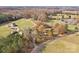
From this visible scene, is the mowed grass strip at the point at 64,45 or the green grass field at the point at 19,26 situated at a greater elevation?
the green grass field at the point at 19,26

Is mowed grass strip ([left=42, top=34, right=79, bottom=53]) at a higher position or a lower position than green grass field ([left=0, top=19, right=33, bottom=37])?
lower

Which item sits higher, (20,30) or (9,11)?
(9,11)

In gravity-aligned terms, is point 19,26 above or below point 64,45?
above
